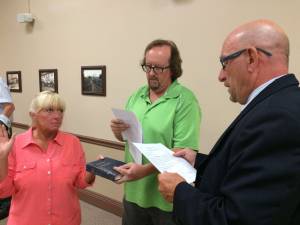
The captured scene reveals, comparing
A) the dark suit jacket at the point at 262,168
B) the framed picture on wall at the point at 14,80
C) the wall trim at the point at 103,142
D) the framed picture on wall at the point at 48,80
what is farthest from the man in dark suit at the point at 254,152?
the framed picture on wall at the point at 14,80

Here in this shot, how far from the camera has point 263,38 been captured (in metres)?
0.93

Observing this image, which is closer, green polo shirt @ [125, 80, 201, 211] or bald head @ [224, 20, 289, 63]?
bald head @ [224, 20, 289, 63]

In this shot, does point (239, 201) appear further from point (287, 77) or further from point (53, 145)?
point (53, 145)

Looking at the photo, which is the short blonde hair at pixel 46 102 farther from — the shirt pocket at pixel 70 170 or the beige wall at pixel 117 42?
the beige wall at pixel 117 42

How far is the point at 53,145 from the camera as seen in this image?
183 cm

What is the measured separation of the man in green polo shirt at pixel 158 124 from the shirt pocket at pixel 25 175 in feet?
1.67

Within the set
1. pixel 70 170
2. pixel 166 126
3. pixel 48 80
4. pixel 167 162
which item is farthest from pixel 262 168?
pixel 48 80

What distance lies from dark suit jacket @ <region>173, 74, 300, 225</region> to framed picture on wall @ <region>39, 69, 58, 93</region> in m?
3.28

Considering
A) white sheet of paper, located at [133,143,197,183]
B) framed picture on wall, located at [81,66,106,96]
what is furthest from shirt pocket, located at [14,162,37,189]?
framed picture on wall, located at [81,66,106,96]

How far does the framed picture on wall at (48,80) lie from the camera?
3871 mm

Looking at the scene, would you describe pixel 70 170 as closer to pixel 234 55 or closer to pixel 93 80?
pixel 234 55

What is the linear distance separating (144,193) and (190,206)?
0.81 metres

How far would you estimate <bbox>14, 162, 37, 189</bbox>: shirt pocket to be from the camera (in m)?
1.70

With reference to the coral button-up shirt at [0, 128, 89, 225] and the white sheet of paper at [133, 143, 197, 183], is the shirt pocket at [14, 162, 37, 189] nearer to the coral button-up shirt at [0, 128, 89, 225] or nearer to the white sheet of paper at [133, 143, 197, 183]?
the coral button-up shirt at [0, 128, 89, 225]
